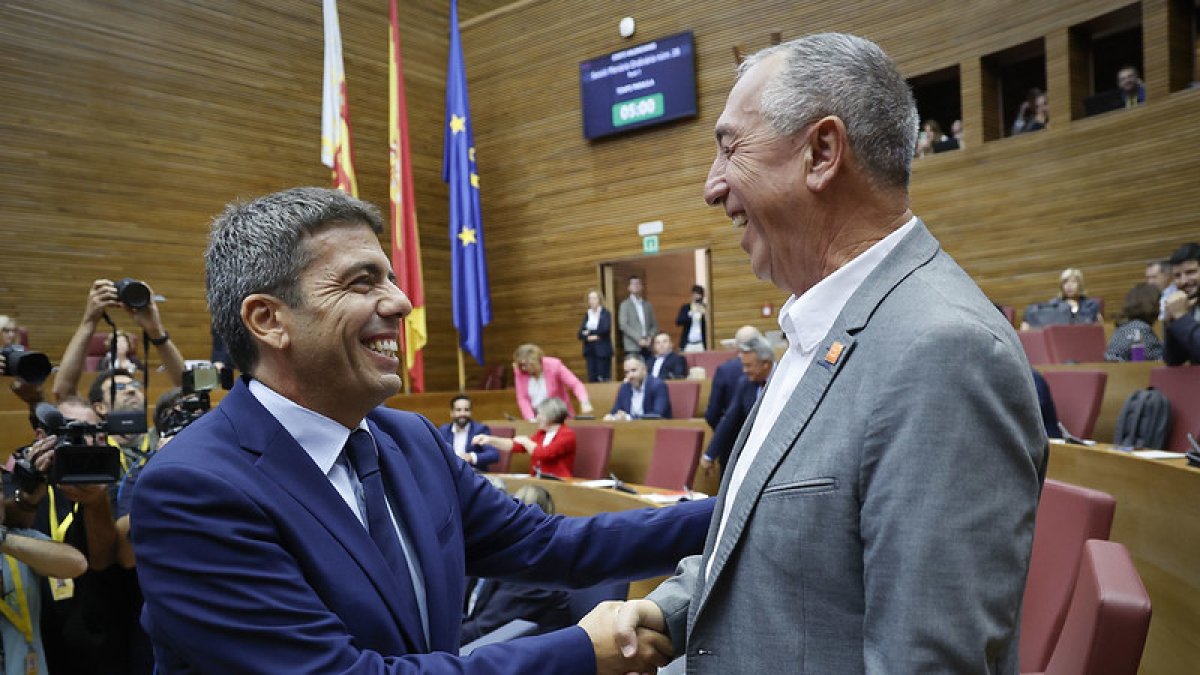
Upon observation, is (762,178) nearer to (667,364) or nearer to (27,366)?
(27,366)

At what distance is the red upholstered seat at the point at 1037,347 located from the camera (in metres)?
6.60

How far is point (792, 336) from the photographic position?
3.61 feet

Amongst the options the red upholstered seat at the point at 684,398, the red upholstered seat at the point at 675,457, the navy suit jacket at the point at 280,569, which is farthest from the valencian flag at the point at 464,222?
the navy suit jacket at the point at 280,569

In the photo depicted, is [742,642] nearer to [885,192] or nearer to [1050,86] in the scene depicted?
[885,192]

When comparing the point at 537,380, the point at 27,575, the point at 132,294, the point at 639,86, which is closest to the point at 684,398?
the point at 537,380

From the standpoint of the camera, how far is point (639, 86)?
439 inches

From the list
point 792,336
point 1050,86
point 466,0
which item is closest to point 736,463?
point 792,336

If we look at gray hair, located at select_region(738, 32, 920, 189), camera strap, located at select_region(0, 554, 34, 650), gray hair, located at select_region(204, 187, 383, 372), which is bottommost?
camera strap, located at select_region(0, 554, 34, 650)

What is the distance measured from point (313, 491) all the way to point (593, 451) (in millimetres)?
4551

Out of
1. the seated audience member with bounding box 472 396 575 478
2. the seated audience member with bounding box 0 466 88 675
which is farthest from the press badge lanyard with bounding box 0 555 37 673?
the seated audience member with bounding box 472 396 575 478

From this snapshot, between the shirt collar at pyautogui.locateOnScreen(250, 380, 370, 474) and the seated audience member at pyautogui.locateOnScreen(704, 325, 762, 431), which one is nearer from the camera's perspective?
the shirt collar at pyautogui.locateOnScreen(250, 380, 370, 474)

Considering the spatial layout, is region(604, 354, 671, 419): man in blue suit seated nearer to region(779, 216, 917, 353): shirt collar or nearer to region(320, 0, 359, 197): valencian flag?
region(320, 0, 359, 197): valencian flag

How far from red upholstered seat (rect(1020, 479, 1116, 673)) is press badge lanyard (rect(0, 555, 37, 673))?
100 inches

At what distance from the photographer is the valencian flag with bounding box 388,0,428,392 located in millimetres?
8820
